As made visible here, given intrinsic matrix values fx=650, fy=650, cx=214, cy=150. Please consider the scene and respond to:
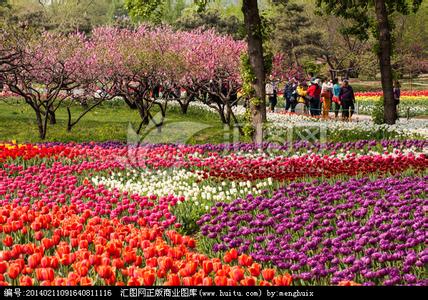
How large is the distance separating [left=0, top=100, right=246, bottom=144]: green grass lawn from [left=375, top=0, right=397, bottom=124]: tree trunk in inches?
205

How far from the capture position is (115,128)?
2359cm

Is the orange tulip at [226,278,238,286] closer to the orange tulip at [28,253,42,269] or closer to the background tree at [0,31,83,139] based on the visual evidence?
the orange tulip at [28,253,42,269]

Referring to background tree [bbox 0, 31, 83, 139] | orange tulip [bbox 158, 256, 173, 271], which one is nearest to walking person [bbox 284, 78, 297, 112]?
background tree [bbox 0, 31, 83, 139]

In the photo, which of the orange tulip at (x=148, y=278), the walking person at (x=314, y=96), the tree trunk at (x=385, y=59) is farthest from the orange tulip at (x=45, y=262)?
the walking person at (x=314, y=96)

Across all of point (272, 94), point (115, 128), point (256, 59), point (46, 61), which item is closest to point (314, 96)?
point (272, 94)

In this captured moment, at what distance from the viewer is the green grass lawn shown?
20750 mm

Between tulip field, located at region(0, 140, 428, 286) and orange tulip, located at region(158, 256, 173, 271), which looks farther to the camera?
tulip field, located at region(0, 140, 428, 286)

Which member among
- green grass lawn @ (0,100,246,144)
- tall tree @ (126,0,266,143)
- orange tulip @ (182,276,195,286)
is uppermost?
tall tree @ (126,0,266,143)

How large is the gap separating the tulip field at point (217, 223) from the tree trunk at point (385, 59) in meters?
7.84

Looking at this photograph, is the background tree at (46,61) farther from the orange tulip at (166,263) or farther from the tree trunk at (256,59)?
the orange tulip at (166,263)

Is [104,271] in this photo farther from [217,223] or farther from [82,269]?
[217,223]

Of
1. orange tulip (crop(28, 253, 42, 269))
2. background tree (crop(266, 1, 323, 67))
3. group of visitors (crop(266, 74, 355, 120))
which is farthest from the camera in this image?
background tree (crop(266, 1, 323, 67))

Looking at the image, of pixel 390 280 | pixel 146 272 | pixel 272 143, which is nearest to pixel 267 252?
pixel 390 280

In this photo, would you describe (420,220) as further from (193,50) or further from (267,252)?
(193,50)
